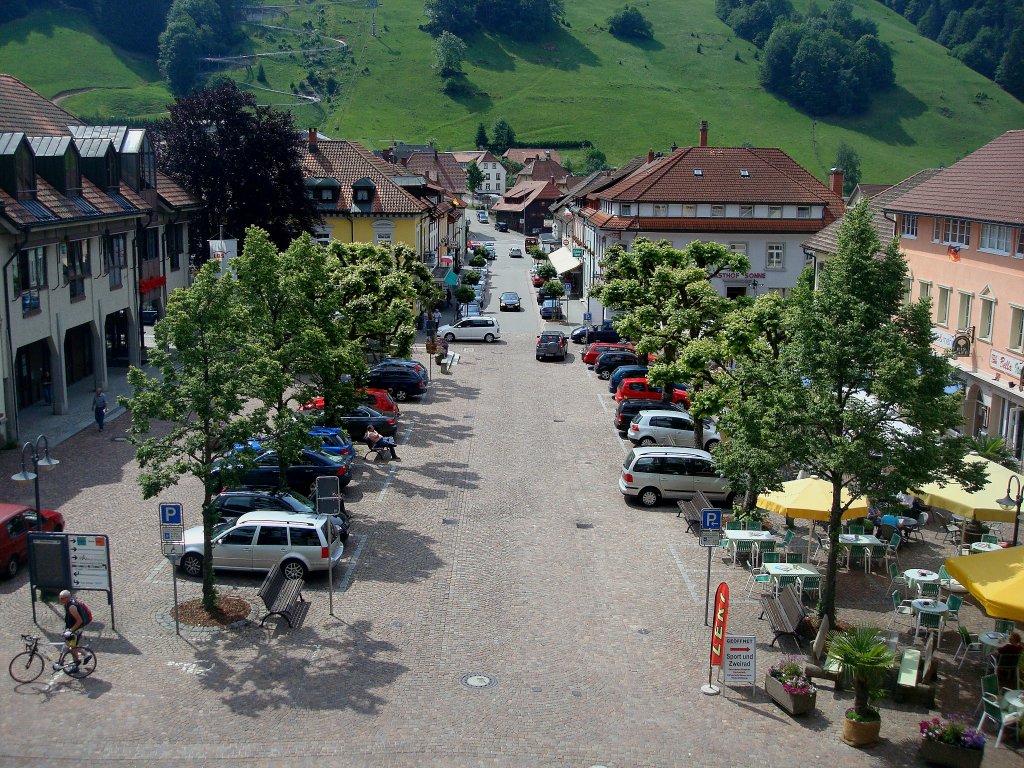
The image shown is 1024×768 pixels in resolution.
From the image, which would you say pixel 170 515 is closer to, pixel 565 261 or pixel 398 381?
pixel 398 381

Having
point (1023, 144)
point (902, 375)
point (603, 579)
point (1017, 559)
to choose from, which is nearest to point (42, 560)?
point (603, 579)

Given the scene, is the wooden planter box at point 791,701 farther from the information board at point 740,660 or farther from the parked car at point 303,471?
the parked car at point 303,471

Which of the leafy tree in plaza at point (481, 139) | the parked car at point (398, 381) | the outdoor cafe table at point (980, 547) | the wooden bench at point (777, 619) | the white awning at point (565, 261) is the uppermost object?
the leafy tree in plaza at point (481, 139)

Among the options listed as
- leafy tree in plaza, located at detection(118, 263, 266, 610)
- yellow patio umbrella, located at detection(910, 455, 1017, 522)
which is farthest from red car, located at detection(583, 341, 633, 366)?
leafy tree in plaza, located at detection(118, 263, 266, 610)

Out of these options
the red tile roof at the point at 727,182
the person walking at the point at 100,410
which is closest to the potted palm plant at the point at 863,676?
the person walking at the point at 100,410

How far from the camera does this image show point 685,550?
25.0 metres

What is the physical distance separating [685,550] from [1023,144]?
2030 cm

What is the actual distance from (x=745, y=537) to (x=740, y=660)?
6638mm

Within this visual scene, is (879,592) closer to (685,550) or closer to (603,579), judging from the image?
(685,550)

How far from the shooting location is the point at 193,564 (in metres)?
22.4

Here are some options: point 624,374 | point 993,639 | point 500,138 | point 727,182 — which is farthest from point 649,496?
point 500,138

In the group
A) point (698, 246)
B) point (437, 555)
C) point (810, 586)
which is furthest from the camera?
point (698, 246)

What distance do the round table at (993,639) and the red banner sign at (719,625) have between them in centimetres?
502

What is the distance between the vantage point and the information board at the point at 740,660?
1739 centimetres
